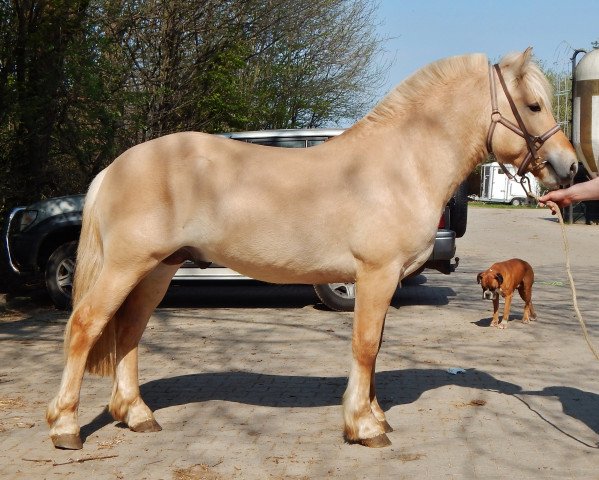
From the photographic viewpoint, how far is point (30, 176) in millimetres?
13219

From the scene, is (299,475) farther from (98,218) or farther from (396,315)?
(396,315)

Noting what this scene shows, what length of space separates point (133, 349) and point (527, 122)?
307 centimetres

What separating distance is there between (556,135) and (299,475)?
2.71 metres

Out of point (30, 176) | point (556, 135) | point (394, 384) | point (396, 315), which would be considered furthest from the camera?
point (30, 176)

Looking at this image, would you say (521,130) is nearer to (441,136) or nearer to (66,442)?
(441,136)

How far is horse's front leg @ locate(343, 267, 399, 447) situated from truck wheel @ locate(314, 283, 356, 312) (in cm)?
602

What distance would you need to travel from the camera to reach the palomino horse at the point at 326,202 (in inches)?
218

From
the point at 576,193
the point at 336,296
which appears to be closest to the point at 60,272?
the point at 336,296

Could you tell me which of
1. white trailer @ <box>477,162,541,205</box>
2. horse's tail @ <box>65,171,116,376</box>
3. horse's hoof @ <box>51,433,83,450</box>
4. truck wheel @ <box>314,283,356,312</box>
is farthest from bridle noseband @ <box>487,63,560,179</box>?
white trailer @ <box>477,162,541,205</box>

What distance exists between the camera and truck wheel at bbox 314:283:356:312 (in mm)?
11633

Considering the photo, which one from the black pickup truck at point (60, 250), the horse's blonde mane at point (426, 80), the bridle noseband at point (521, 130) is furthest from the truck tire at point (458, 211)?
the bridle noseband at point (521, 130)

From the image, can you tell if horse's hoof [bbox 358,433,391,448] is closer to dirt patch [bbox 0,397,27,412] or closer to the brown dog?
dirt patch [bbox 0,397,27,412]

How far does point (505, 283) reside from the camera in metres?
10.5

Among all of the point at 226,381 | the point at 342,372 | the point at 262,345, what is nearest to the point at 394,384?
the point at 342,372
